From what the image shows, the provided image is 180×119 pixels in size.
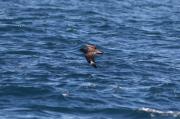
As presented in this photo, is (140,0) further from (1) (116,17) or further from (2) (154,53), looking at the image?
(2) (154,53)

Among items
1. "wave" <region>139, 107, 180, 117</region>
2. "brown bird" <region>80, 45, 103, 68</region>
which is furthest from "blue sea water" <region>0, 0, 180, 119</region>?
"brown bird" <region>80, 45, 103, 68</region>

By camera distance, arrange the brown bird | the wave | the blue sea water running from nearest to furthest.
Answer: the wave, the brown bird, the blue sea water

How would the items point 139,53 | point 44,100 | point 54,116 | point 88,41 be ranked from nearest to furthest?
1. point 54,116
2. point 44,100
3. point 139,53
4. point 88,41

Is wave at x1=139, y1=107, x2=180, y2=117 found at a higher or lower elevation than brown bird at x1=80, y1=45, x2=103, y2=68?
lower

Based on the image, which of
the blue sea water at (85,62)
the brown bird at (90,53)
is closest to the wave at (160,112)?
the blue sea water at (85,62)

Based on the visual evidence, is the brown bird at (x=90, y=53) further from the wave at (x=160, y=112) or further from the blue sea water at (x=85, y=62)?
the wave at (x=160, y=112)

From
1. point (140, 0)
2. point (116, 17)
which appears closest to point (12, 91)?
point (116, 17)

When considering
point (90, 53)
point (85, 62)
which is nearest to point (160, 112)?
point (90, 53)

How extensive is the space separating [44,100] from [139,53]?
8887 mm

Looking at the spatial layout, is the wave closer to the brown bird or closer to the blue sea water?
the blue sea water

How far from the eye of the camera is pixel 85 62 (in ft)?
106

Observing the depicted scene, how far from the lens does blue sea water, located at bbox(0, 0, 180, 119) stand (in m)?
26.1

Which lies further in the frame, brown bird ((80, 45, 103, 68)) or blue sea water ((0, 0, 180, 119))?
blue sea water ((0, 0, 180, 119))

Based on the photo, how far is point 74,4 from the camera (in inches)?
1877
